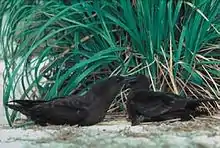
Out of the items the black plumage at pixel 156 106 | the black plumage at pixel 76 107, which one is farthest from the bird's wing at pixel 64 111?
the black plumage at pixel 156 106

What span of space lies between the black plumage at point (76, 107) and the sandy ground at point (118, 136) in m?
0.06

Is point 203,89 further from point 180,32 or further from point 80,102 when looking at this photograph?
point 80,102

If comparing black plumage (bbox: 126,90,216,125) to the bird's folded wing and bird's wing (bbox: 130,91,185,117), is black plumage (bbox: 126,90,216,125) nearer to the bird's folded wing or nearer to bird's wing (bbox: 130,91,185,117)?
bird's wing (bbox: 130,91,185,117)

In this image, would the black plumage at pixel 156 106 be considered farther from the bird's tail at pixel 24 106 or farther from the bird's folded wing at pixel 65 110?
the bird's tail at pixel 24 106

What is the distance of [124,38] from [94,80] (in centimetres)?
32

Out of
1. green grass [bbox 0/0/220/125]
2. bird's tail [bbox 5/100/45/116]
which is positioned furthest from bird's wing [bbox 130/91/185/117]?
bird's tail [bbox 5/100/45/116]

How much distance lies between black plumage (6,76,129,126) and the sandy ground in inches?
2.5

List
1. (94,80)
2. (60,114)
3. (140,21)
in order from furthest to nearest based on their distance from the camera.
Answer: (94,80) → (140,21) → (60,114)

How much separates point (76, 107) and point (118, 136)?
1.26 feet

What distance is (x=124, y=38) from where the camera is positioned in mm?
3512

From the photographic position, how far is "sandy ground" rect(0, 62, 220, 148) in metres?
2.54

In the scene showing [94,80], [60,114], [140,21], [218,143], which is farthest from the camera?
[94,80]

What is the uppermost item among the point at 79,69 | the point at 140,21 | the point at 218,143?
the point at 140,21

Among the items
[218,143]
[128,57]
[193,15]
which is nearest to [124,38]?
[128,57]
